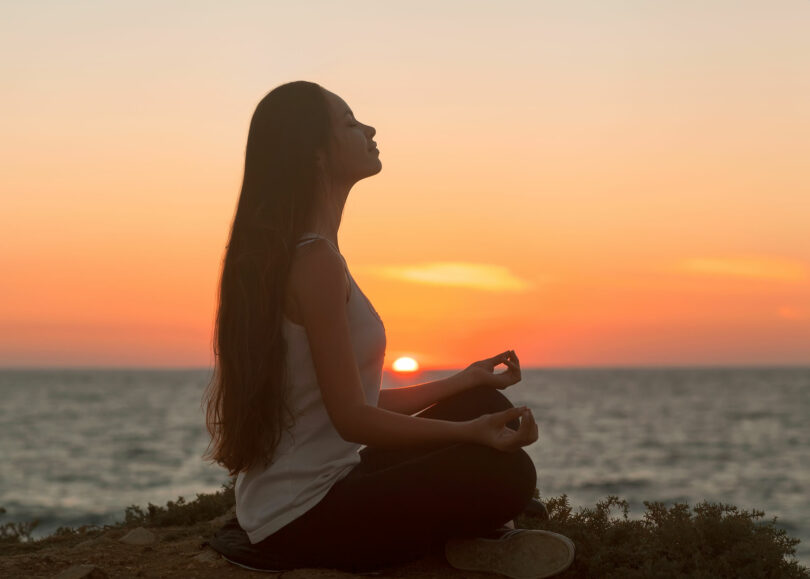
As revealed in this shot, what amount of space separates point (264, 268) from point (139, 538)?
3.12 m

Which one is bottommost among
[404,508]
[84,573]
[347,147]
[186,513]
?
[186,513]

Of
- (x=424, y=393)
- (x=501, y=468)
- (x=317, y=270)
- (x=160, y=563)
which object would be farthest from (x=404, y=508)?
(x=160, y=563)

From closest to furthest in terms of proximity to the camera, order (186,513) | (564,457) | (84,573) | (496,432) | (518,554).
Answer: (496,432)
(518,554)
(84,573)
(186,513)
(564,457)

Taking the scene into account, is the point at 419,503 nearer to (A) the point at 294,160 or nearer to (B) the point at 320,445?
(B) the point at 320,445

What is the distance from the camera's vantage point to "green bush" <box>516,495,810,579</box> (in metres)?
4.74

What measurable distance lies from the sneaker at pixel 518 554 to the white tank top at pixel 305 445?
817 mm

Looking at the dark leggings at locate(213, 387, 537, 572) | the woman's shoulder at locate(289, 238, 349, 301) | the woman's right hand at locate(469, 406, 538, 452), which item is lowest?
the dark leggings at locate(213, 387, 537, 572)

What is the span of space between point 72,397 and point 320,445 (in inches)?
3443

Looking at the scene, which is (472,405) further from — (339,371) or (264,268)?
(264,268)

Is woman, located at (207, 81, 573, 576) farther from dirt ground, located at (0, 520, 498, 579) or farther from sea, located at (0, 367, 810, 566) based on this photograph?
sea, located at (0, 367, 810, 566)

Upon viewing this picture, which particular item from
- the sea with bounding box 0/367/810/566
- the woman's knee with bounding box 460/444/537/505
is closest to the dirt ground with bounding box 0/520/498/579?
the woman's knee with bounding box 460/444/537/505

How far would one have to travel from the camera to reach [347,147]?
14.1 ft

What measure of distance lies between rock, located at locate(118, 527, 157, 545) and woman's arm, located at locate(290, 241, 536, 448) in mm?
2814

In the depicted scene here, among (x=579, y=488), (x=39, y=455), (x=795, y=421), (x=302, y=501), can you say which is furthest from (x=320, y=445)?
(x=795, y=421)
